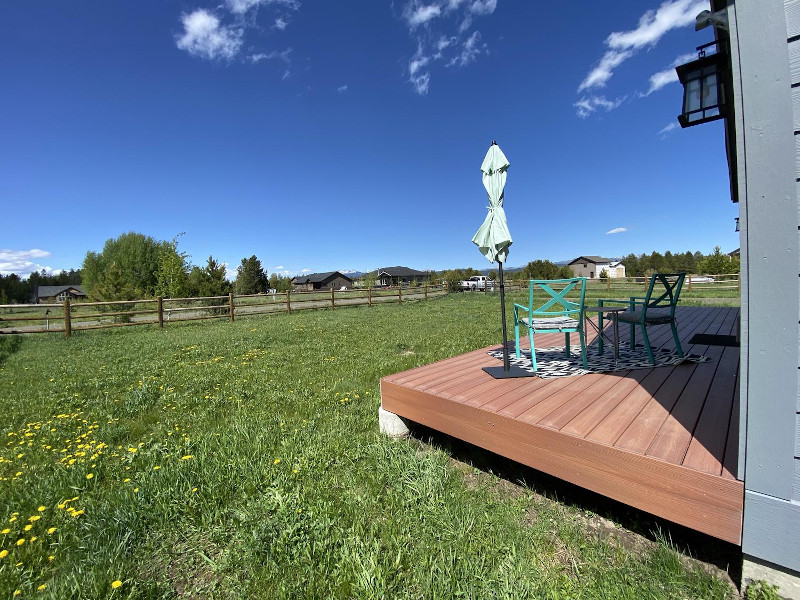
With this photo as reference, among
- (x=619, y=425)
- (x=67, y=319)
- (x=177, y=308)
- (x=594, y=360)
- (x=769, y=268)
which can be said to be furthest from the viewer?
(x=177, y=308)

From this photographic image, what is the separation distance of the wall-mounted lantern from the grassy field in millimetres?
4271

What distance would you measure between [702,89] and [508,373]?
12.3 ft

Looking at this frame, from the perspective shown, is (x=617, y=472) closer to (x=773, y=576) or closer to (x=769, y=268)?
(x=773, y=576)

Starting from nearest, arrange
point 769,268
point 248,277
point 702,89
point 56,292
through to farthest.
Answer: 1. point 769,268
2. point 702,89
3. point 248,277
4. point 56,292

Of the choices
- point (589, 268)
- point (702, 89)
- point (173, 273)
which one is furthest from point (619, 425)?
point (589, 268)

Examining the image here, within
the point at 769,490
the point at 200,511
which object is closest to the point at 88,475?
the point at 200,511

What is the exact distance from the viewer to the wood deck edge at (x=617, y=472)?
49.0 inches

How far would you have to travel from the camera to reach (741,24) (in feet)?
3.72

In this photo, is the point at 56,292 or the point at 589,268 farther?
the point at 589,268

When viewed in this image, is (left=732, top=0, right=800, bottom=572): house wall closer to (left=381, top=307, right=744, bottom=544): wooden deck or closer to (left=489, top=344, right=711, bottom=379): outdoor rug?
(left=381, top=307, right=744, bottom=544): wooden deck

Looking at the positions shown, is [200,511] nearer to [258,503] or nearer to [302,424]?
[258,503]

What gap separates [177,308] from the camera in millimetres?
15805

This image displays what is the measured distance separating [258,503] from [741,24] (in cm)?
303

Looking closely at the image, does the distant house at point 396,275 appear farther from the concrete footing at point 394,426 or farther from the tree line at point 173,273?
the concrete footing at point 394,426
